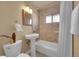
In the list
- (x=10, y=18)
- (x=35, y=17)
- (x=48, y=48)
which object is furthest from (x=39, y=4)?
(x=48, y=48)

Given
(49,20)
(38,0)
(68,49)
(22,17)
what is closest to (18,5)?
(22,17)

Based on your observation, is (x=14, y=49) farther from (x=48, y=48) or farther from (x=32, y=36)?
(x=48, y=48)

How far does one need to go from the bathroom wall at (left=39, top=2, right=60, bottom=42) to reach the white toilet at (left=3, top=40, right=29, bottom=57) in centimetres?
33

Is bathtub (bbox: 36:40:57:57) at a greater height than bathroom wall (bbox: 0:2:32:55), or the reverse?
bathroom wall (bbox: 0:2:32:55)

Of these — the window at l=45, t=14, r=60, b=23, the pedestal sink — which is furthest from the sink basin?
the window at l=45, t=14, r=60, b=23

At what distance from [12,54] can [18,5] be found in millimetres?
662

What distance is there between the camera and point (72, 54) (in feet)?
5.30

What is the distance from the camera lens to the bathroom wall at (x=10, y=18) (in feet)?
5.16

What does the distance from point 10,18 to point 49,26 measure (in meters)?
0.53

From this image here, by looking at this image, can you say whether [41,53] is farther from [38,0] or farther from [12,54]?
[38,0]

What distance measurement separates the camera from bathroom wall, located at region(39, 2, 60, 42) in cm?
161

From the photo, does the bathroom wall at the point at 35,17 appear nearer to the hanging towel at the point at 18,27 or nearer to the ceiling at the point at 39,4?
the ceiling at the point at 39,4

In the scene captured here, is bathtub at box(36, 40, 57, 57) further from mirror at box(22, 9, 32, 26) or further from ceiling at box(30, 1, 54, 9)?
ceiling at box(30, 1, 54, 9)

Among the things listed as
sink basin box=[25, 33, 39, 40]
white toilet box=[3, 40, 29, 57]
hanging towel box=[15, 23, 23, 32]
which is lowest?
white toilet box=[3, 40, 29, 57]
